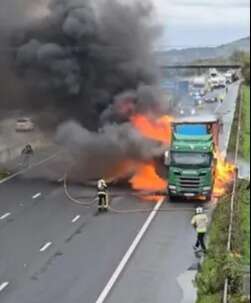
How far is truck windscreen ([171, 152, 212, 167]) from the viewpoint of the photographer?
27250mm

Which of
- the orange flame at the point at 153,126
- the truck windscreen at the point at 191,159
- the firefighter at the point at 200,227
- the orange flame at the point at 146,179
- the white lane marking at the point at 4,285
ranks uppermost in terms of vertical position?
the orange flame at the point at 153,126

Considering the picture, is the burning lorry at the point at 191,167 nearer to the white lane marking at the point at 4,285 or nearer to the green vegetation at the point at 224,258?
the green vegetation at the point at 224,258

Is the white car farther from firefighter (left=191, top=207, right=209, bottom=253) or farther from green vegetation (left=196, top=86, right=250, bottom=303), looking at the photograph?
firefighter (left=191, top=207, right=209, bottom=253)

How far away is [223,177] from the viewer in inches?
1194

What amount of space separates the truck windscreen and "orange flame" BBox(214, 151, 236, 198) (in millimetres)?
1431

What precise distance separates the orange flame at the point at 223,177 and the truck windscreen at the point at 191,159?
1431 mm

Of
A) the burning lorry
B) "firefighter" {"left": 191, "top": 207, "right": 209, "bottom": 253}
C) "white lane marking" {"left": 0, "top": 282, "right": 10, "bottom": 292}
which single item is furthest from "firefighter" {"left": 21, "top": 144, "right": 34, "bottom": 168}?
"white lane marking" {"left": 0, "top": 282, "right": 10, "bottom": 292}

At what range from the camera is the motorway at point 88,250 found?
1655 centimetres

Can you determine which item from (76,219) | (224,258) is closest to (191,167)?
(76,219)

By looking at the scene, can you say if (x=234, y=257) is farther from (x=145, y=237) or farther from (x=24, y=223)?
(x=24, y=223)

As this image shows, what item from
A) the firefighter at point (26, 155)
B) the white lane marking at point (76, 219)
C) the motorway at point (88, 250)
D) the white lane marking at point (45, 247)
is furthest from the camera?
the firefighter at point (26, 155)

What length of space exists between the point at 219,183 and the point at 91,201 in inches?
216

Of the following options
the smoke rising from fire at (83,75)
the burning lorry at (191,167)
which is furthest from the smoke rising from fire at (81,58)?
the burning lorry at (191,167)

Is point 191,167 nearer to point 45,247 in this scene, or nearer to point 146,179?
point 146,179
